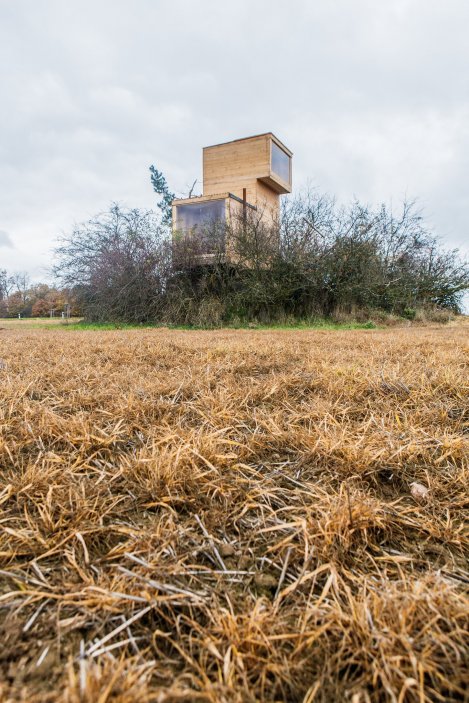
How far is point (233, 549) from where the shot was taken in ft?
2.64

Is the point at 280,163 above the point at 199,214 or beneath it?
above

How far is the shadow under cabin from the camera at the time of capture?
1022 cm

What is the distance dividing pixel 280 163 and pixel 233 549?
42.9 ft

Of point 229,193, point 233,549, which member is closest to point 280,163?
point 229,193

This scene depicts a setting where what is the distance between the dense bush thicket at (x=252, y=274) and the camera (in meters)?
9.63

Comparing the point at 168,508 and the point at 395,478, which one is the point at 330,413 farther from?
the point at 168,508

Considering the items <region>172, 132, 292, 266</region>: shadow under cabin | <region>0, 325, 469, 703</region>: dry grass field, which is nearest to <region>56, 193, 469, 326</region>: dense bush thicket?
<region>172, 132, 292, 266</region>: shadow under cabin

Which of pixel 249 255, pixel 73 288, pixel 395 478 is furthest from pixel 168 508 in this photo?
pixel 73 288

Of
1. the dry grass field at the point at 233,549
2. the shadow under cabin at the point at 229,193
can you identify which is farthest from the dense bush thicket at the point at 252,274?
the dry grass field at the point at 233,549

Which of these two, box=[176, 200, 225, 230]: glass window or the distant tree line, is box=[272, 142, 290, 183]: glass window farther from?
the distant tree line

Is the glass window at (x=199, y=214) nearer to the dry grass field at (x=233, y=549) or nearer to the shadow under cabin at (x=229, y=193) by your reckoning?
the shadow under cabin at (x=229, y=193)

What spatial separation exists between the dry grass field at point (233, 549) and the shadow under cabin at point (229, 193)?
8999 mm

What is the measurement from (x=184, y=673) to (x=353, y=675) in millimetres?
244

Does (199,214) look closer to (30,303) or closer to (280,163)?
(280,163)
